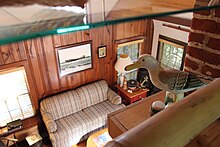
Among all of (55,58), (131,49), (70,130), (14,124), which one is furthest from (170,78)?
(131,49)

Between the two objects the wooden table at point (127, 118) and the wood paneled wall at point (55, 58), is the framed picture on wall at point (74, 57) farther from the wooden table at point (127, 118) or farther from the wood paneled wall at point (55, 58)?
the wooden table at point (127, 118)

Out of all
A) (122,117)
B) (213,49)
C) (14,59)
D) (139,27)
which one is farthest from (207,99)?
(139,27)

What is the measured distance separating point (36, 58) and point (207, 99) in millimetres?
3721

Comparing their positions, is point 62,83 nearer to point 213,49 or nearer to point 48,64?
point 48,64

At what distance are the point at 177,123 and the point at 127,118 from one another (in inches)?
10.6

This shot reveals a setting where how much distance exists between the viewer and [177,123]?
27cm

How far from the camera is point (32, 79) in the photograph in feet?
12.2

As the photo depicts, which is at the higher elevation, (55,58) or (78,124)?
(55,58)

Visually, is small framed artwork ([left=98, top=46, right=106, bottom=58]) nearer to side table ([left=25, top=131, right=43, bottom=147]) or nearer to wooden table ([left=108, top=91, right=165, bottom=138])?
side table ([left=25, top=131, right=43, bottom=147])

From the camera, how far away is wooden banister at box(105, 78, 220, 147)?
0.24 meters

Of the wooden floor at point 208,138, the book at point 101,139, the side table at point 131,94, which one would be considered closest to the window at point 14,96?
the book at point 101,139

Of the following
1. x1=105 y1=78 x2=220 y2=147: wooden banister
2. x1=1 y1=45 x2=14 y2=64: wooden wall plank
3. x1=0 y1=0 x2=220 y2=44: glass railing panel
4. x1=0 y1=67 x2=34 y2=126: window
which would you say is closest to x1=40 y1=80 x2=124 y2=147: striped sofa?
x1=0 y1=67 x2=34 y2=126: window

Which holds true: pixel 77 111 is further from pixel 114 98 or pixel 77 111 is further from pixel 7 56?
pixel 7 56

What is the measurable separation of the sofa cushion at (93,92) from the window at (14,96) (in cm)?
108
